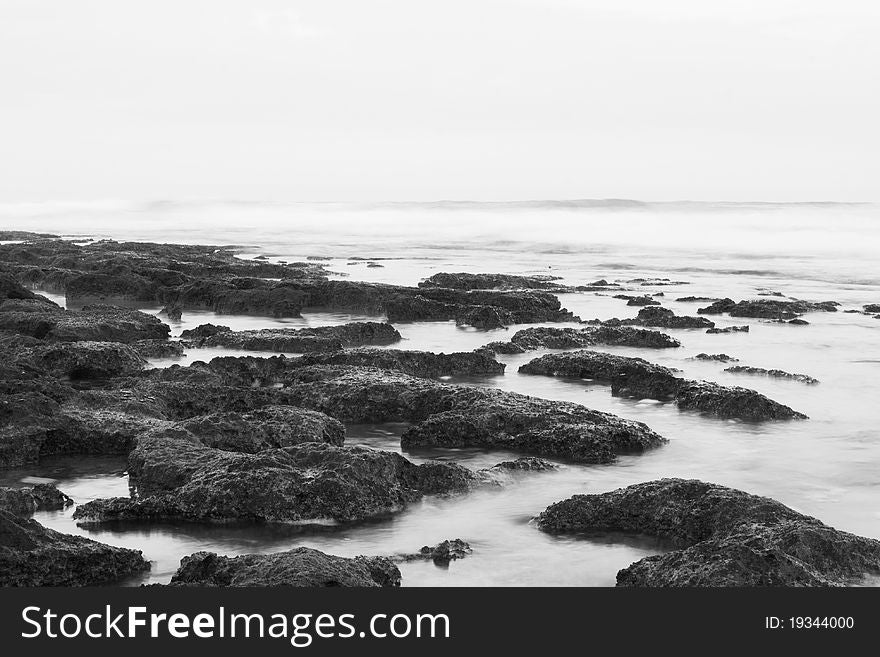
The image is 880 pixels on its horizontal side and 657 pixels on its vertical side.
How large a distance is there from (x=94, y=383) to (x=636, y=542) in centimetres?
496

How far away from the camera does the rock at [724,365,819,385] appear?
30.1 ft

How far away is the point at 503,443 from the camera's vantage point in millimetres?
6395

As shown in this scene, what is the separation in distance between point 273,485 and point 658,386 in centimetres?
420

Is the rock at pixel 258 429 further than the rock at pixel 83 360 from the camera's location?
No

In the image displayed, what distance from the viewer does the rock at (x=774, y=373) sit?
9.19 meters

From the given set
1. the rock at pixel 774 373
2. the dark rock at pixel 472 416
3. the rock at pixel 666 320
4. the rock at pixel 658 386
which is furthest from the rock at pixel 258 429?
the rock at pixel 666 320

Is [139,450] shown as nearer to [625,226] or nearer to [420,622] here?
[420,622]

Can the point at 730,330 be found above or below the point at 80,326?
below

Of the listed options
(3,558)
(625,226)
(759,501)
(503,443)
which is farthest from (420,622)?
(625,226)

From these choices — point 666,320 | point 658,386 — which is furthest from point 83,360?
point 666,320

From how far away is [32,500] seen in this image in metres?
4.85

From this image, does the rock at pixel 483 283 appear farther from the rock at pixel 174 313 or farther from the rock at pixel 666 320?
the rock at pixel 174 313

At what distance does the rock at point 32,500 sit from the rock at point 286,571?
4.07ft

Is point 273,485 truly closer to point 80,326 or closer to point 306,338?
point 306,338
